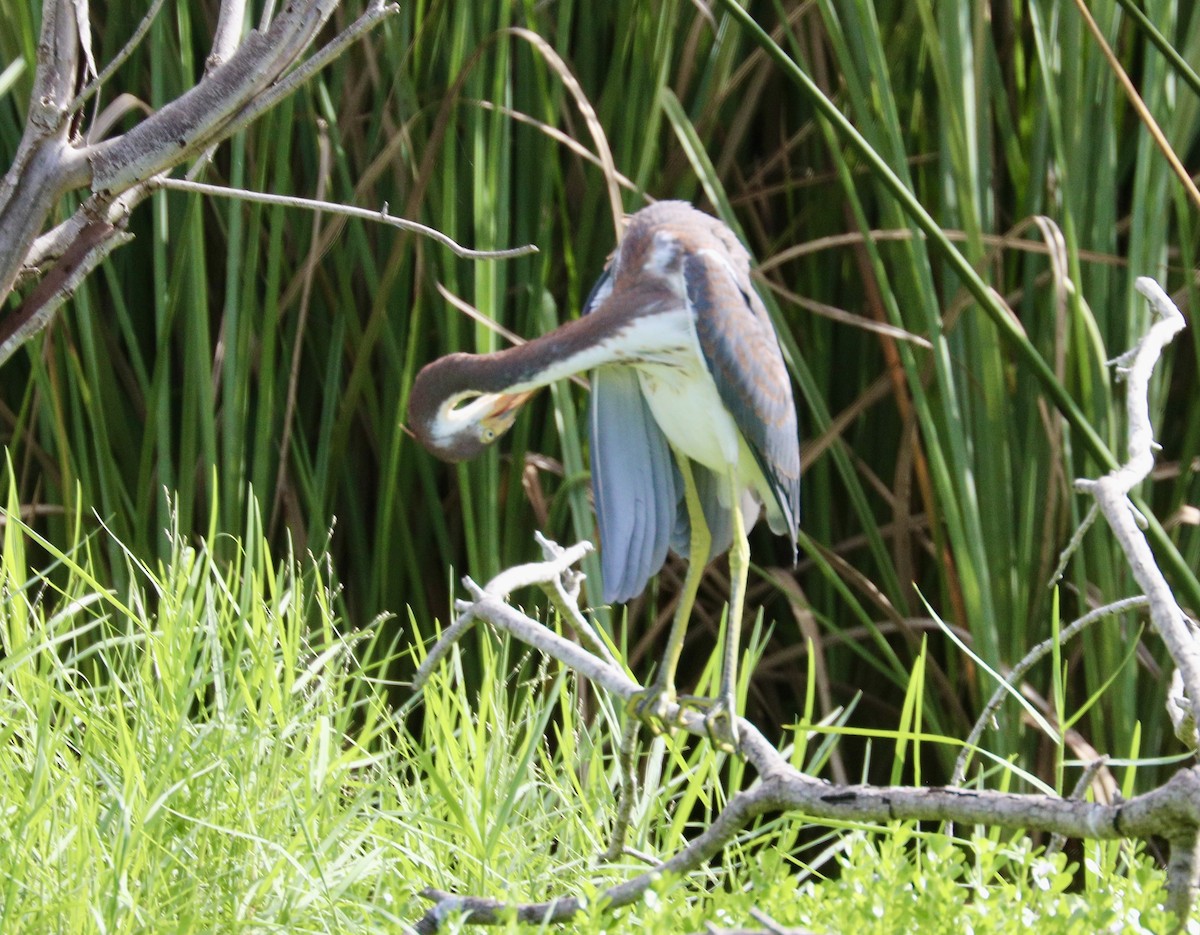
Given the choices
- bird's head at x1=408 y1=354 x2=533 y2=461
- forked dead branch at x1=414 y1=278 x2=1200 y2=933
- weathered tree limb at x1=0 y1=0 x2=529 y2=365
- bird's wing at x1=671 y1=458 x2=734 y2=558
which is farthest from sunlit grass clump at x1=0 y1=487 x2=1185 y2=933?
weathered tree limb at x1=0 y1=0 x2=529 y2=365

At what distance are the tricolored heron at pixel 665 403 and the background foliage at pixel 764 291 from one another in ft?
1.39

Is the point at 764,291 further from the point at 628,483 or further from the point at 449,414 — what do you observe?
the point at 449,414

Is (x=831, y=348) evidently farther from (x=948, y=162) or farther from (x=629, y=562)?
(x=629, y=562)

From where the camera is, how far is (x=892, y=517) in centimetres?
203

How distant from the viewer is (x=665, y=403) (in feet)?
3.51

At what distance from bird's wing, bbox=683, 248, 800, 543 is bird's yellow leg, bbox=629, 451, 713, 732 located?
0.07m

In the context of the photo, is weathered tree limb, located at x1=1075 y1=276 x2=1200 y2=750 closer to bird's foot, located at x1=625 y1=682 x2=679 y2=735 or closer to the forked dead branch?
the forked dead branch

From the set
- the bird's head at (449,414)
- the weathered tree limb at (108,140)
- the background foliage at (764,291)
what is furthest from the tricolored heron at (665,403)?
the background foliage at (764,291)

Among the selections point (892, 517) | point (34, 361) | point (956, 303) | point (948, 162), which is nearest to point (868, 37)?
point (948, 162)

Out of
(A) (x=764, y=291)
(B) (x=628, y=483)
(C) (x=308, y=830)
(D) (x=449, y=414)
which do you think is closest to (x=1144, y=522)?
(B) (x=628, y=483)

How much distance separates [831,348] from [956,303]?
1.24ft

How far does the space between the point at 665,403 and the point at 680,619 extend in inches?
6.7

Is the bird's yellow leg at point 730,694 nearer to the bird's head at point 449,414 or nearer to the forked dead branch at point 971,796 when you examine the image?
the forked dead branch at point 971,796

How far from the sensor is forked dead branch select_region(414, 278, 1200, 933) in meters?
0.75
